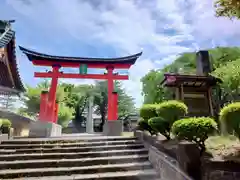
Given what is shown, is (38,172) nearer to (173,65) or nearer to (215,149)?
(215,149)

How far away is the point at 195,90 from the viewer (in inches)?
445

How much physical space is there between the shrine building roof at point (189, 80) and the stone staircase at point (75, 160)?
17.7ft

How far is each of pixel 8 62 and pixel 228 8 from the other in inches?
307

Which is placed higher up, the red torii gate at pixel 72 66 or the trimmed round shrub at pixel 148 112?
the red torii gate at pixel 72 66

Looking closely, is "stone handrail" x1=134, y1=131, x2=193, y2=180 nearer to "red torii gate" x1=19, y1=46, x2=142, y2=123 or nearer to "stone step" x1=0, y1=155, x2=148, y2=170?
"stone step" x1=0, y1=155, x2=148, y2=170

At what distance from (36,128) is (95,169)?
566 cm

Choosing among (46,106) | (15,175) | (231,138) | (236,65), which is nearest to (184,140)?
(231,138)

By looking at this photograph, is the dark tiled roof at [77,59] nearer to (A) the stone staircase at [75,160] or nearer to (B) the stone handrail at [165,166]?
(A) the stone staircase at [75,160]

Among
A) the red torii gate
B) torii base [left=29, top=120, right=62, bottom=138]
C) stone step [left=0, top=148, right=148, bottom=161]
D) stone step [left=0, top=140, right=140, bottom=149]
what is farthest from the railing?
torii base [left=29, top=120, right=62, bottom=138]

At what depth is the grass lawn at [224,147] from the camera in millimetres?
3584

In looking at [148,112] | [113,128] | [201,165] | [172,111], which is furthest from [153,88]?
[201,165]

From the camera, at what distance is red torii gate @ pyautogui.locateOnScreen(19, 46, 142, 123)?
10562 millimetres

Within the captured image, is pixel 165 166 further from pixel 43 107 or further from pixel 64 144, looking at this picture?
pixel 43 107

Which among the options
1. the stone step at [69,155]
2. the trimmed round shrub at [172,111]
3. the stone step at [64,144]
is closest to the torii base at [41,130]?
the stone step at [64,144]
